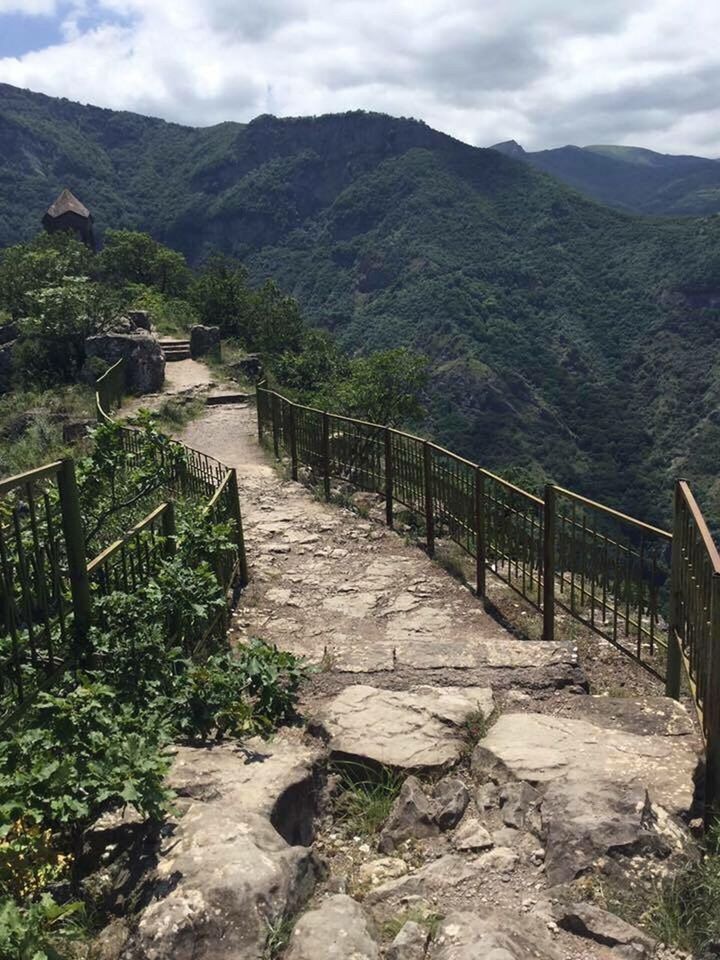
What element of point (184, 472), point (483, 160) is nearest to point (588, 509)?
point (184, 472)

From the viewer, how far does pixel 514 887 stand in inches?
111

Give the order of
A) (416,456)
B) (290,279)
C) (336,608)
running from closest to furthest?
(336,608)
(416,456)
(290,279)

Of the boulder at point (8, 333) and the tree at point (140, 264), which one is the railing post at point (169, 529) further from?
the tree at point (140, 264)

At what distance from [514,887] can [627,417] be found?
84.0 metres

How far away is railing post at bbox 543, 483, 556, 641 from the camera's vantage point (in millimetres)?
5617

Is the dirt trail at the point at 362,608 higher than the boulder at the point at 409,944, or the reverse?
the boulder at the point at 409,944

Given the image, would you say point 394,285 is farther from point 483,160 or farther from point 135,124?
point 135,124

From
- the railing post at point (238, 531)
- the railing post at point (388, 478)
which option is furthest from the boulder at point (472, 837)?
the railing post at point (388, 478)

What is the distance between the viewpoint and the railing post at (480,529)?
22.4 ft

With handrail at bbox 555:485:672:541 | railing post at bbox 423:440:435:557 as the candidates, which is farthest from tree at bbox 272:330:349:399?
handrail at bbox 555:485:672:541

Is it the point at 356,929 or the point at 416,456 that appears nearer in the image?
the point at 356,929

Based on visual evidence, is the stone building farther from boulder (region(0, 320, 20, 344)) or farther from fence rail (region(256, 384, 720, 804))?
fence rail (region(256, 384, 720, 804))

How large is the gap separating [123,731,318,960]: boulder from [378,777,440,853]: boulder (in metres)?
0.38

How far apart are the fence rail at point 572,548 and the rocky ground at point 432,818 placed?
441 mm
